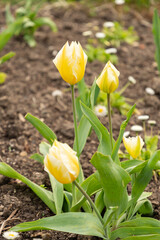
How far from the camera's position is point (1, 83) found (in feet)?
9.69

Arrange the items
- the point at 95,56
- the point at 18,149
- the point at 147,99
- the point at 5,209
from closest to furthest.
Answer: the point at 5,209 → the point at 18,149 → the point at 147,99 → the point at 95,56

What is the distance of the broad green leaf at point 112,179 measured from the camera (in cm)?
129

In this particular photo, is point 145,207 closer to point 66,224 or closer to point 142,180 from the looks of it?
point 142,180

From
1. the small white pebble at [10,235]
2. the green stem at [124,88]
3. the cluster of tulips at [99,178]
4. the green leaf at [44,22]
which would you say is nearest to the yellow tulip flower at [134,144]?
the cluster of tulips at [99,178]

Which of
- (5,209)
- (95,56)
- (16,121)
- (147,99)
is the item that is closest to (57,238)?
(5,209)

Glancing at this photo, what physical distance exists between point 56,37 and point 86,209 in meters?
2.28

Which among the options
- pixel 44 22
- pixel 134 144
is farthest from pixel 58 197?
pixel 44 22

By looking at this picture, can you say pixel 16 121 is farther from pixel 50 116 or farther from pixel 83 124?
pixel 83 124

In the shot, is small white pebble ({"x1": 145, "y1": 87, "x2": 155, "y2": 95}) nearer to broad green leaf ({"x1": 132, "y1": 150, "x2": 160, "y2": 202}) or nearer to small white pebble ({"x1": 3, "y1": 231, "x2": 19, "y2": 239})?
broad green leaf ({"x1": 132, "y1": 150, "x2": 160, "y2": 202})

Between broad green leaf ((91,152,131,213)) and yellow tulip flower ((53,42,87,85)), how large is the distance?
30 centimetres

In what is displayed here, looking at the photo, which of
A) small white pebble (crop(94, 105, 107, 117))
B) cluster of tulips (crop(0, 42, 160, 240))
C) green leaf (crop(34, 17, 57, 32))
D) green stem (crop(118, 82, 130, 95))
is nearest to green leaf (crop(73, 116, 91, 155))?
cluster of tulips (crop(0, 42, 160, 240))

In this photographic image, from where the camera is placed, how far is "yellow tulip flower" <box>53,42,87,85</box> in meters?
1.32

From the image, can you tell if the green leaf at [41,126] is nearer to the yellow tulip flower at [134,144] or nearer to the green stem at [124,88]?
the yellow tulip flower at [134,144]

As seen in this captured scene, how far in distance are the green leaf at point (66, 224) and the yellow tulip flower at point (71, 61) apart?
50 centimetres
